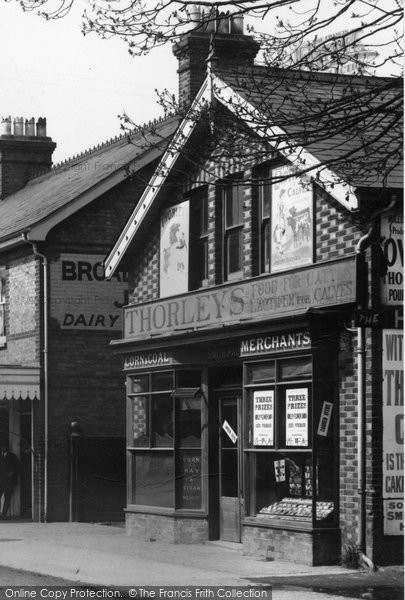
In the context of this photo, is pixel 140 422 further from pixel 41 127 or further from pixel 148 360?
pixel 41 127

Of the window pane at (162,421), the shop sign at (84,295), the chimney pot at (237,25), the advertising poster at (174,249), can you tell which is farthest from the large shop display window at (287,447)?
the shop sign at (84,295)

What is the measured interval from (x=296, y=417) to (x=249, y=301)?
7.21 ft

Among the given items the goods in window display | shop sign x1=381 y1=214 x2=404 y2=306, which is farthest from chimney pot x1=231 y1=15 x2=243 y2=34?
the goods in window display

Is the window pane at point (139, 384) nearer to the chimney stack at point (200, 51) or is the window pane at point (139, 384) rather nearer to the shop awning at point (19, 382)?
the shop awning at point (19, 382)

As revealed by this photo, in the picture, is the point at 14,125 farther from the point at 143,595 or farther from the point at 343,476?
the point at 143,595

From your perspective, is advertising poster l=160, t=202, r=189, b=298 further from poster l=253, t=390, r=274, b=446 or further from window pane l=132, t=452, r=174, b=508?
poster l=253, t=390, r=274, b=446

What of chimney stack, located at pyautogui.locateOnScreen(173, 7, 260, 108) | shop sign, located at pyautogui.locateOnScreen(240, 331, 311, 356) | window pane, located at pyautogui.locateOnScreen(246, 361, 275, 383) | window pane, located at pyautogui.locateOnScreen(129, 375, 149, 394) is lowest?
window pane, located at pyautogui.locateOnScreen(129, 375, 149, 394)

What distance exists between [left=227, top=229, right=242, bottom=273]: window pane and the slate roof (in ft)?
7.17

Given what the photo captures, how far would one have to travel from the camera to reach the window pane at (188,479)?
20031 millimetres

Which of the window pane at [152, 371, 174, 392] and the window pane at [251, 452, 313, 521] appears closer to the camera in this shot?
the window pane at [251, 452, 313, 521]

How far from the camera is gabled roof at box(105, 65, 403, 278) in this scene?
1214 cm

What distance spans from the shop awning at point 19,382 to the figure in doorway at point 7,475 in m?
1.45

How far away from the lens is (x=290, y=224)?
17797mm

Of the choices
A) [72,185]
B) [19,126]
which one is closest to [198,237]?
[72,185]
